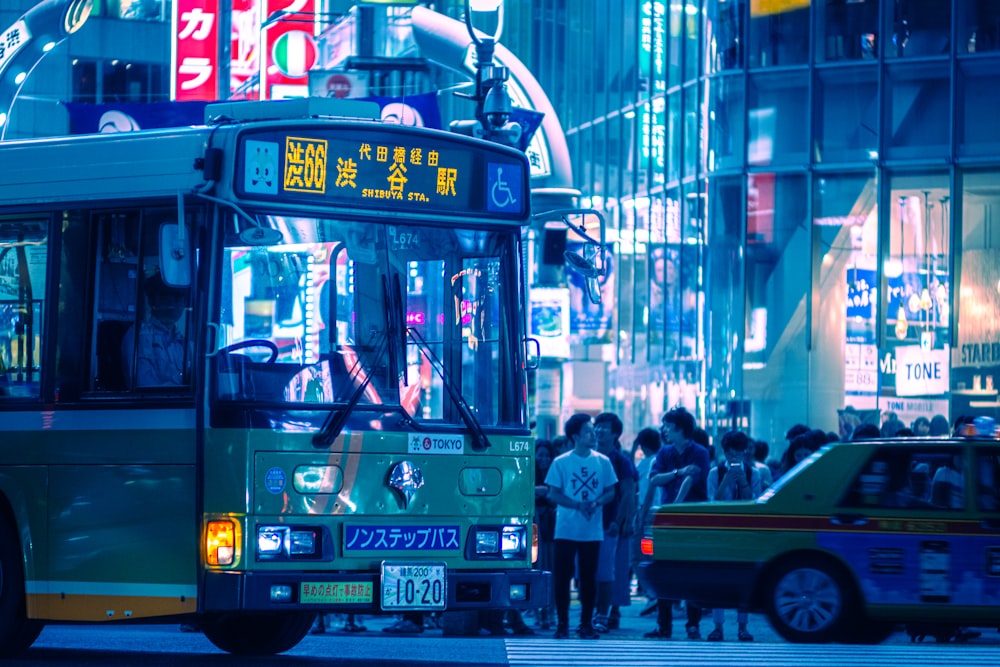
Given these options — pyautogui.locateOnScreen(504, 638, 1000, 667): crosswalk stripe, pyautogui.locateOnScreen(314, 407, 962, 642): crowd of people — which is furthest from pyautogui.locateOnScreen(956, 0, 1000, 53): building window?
pyautogui.locateOnScreen(504, 638, 1000, 667): crosswalk stripe

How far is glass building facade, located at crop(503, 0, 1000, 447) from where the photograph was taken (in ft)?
80.6

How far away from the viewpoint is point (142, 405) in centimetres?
1062

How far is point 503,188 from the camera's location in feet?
38.2

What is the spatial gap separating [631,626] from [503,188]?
25.2 feet

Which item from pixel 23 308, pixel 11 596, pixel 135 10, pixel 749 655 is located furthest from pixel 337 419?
pixel 135 10

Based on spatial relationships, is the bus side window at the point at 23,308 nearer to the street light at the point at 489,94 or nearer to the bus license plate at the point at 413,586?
the bus license plate at the point at 413,586

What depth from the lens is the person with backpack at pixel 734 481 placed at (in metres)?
15.6

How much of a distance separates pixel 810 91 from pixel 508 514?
15.3 meters

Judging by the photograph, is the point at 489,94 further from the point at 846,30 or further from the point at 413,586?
the point at 846,30

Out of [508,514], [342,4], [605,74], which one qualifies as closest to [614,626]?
[508,514]

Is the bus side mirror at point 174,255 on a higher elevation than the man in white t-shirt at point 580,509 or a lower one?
higher

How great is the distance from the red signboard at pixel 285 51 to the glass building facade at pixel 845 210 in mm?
5819

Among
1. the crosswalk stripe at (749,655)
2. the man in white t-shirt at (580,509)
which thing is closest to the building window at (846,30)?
the man in white t-shirt at (580,509)

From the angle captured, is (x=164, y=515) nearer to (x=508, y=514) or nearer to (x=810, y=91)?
(x=508, y=514)
